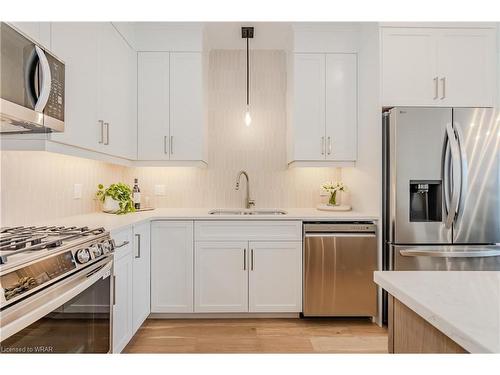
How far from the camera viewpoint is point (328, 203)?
125 inches

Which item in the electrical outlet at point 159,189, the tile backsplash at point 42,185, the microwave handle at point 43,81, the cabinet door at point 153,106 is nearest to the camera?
the microwave handle at point 43,81

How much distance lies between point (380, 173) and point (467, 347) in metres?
2.09

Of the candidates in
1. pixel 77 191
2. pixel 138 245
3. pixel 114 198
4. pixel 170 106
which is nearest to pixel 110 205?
pixel 114 198

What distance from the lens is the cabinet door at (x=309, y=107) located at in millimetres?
2951

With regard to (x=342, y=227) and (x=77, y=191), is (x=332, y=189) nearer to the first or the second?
(x=342, y=227)

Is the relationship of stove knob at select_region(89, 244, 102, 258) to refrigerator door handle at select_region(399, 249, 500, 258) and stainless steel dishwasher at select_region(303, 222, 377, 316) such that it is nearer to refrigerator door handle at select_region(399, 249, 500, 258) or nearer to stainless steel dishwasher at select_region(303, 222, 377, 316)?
stainless steel dishwasher at select_region(303, 222, 377, 316)

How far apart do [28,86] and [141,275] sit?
154cm

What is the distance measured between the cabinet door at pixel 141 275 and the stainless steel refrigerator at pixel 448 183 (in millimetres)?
1892

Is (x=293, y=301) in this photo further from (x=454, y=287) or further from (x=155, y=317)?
(x=454, y=287)

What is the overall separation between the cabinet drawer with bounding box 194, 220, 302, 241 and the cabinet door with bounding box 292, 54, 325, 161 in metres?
0.68

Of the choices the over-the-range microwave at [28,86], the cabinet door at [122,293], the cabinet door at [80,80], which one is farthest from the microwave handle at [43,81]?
the cabinet door at [122,293]

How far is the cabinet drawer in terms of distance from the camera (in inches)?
104

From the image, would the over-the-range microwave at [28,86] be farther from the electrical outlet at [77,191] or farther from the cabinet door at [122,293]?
the electrical outlet at [77,191]

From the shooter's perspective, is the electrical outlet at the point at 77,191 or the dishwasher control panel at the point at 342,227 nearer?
the electrical outlet at the point at 77,191
